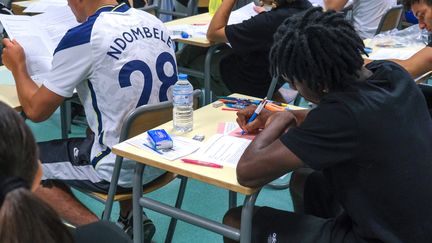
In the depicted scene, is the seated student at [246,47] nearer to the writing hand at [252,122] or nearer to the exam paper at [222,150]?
the writing hand at [252,122]

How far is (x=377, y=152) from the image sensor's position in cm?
131

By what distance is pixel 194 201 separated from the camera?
2.76m

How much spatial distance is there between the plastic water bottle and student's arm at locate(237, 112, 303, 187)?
39cm

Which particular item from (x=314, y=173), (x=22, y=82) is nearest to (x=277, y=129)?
(x=314, y=173)

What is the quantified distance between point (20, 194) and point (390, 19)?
3.26 metres

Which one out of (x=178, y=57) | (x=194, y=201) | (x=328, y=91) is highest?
(x=328, y=91)

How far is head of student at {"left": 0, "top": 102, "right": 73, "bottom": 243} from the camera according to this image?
2.63 ft

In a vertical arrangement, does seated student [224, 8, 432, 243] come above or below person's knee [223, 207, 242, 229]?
above

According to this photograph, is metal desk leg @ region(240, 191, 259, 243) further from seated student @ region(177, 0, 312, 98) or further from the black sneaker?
seated student @ region(177, 0, 312, 98)

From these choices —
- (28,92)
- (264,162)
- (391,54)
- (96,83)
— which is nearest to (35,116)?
(28,92)

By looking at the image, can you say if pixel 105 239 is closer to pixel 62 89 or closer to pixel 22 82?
pixel 62 89

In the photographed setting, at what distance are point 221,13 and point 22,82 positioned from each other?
1.40 metres

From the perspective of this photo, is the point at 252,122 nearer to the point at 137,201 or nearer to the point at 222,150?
the point at 222,150

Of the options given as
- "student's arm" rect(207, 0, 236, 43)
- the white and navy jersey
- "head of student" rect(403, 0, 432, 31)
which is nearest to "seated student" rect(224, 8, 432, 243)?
the white and navy jersey
